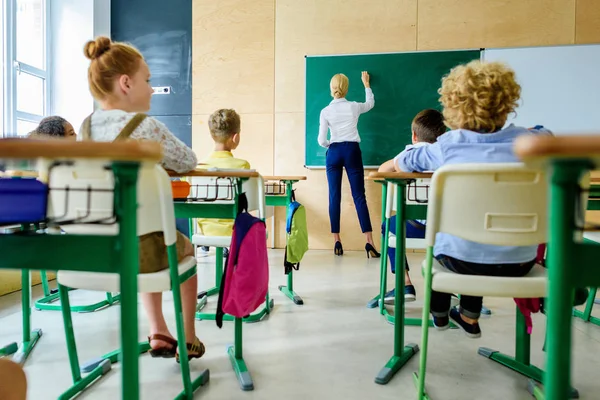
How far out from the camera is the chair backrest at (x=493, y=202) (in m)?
1.03

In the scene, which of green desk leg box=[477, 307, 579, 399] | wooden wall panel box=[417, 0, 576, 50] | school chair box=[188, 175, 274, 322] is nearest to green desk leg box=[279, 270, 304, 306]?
school chair box=[188, 175, 274, 322]

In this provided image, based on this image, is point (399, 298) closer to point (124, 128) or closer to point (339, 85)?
point (124, 128)

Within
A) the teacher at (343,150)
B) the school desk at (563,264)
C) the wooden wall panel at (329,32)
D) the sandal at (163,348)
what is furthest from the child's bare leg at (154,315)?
the wooden wall panel at (329,32)

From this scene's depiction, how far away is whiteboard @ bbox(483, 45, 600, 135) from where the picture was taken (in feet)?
12.3

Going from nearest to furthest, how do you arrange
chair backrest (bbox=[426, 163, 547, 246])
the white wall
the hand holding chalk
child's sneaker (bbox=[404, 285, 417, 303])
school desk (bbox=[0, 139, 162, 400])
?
school desk (bbox=[0, 139, 162, 400]), chair backrest (bbox=[426, 163, 547, 246]), child's sneaker (bbox=[404, 285, 417, 303]), the hand holding chalk, the white wall

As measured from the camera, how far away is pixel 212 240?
6.69 feet

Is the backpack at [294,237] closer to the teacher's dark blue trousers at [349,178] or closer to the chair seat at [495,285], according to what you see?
the chair seat at [495,285]

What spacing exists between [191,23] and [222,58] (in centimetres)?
51

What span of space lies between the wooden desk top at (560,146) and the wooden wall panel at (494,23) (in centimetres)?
388

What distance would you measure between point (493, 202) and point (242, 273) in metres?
0.78

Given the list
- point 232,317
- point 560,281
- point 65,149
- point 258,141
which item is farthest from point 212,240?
point 258,141

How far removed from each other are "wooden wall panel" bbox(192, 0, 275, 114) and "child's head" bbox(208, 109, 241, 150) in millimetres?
2076

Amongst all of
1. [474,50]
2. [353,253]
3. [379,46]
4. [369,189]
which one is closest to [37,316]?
[353,253]

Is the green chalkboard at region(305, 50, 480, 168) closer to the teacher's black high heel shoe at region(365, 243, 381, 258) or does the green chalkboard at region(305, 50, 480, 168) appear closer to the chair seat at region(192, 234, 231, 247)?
the teacher's black high heel shoe at region(365, 243, 381, 258)
